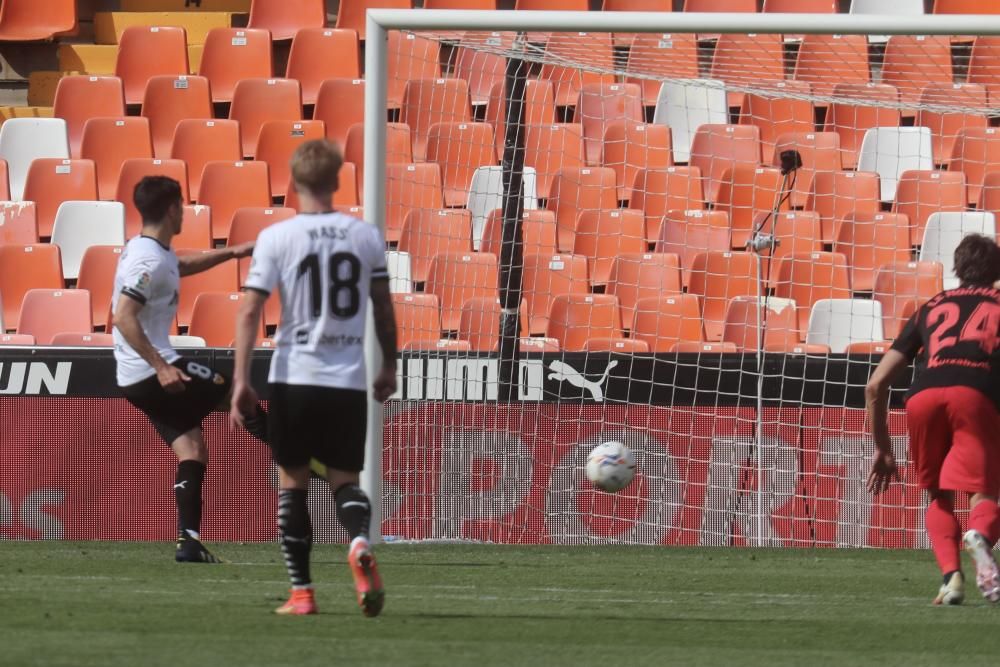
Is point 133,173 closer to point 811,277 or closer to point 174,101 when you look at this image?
point 174,101

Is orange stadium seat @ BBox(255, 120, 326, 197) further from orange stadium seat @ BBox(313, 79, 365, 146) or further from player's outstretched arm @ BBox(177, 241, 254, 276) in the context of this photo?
player's outstretched arm @ BBox(177, 241, 254, 276)

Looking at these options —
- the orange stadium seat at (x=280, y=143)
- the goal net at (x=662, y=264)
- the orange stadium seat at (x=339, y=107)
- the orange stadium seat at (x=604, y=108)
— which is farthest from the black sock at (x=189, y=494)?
the orange stadium seat at (x=339, y=107)

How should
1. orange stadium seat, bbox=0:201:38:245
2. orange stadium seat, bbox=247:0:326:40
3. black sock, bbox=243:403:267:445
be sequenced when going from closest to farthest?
black sock, bbox=243:403:267:445 < orange stadium seat, bbox=0:201:38:245 < orange stadium seat, bbox=247:0:326:40

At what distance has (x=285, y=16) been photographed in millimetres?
14930

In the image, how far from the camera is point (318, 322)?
544 centimetres

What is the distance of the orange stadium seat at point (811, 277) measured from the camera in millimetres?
11164

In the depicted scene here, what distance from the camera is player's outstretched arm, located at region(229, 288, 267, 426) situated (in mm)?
5371

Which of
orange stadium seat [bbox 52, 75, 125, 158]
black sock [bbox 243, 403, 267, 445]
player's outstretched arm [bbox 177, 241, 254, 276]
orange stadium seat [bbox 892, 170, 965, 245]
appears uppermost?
orange stadium seat [bbox 52, 75, 125, 158]

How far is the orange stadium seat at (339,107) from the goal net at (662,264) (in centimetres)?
178

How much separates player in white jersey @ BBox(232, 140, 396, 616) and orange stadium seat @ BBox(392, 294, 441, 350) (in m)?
4.26

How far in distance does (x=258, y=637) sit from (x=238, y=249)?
8.00ft

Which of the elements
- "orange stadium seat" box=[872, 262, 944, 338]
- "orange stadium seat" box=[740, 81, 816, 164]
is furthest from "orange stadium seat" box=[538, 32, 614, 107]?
"orange stadium seat" box=[872, 262, 944, 338]

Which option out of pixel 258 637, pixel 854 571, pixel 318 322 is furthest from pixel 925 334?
pixel 258 637

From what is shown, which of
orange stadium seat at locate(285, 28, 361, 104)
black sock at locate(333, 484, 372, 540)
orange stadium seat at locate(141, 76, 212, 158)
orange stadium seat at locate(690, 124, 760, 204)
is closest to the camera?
black sock at locate(333, 484, 372, 540)
